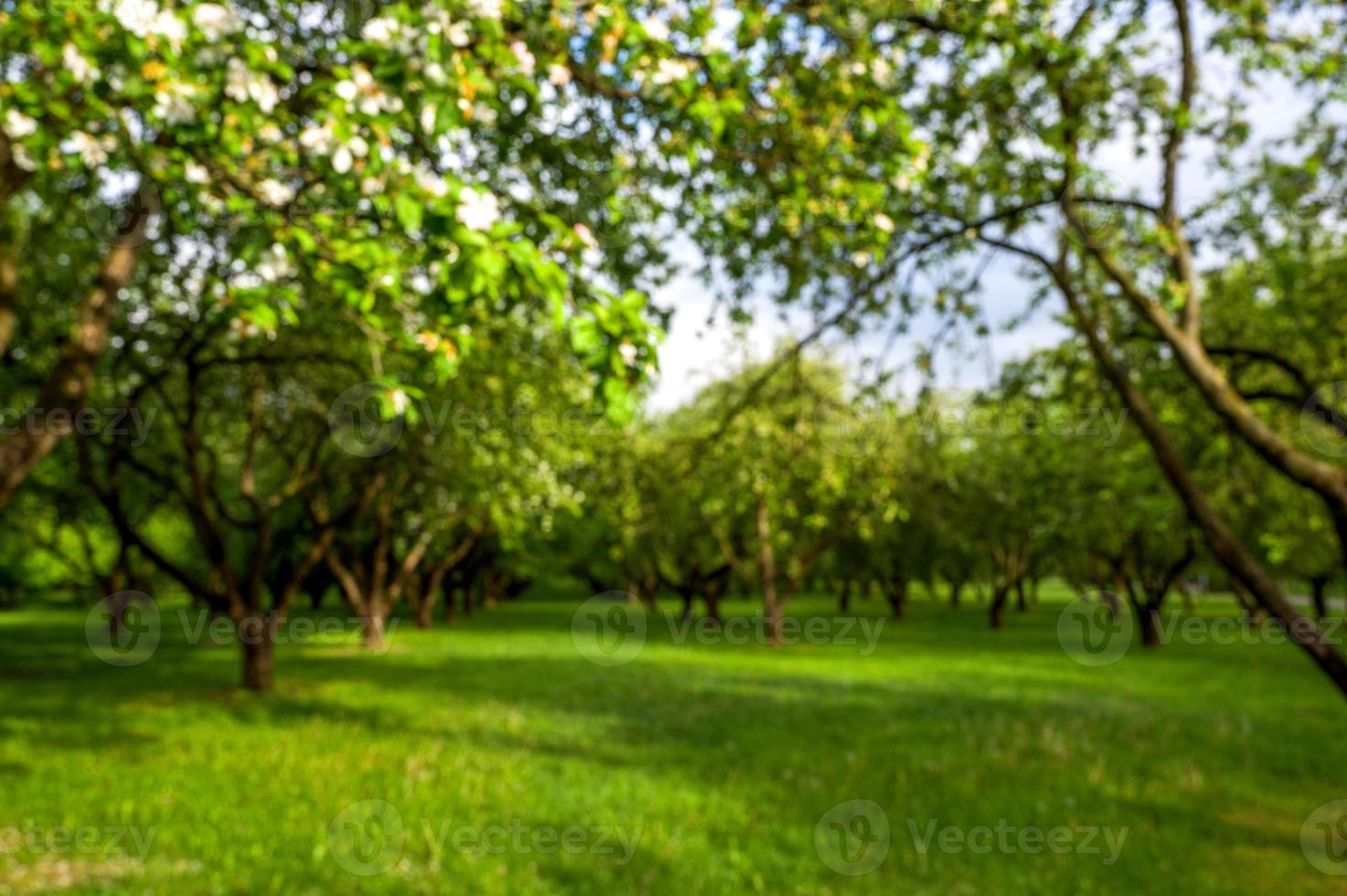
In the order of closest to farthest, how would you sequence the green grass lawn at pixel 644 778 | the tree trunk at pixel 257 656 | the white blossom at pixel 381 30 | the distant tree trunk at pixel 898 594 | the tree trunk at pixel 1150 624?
1. the white blossom at pixel 381 30
2. the green grass lawn at pixel 644 778
3. the tree trunk at pixel 257 656
4. the tree trunk at pixel 1150 624
5. the distant tree trunk at pixel 898 594

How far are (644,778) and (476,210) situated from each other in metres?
8.60

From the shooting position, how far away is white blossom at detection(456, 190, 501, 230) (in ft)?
12.3

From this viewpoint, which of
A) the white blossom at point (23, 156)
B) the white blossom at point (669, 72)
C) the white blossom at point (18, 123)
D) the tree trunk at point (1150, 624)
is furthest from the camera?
the tree trunk at point (1150, 624)

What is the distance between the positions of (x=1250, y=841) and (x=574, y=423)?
14898mm

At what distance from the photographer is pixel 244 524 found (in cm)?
1697

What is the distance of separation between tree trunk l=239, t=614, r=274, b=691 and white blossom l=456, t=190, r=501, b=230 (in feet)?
54.1

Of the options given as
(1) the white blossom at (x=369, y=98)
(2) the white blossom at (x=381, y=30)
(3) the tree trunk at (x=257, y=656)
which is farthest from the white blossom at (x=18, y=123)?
(3) the tree trunk at (x=257, y=656)

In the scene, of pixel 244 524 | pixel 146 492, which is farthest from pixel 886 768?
pixel 146 492

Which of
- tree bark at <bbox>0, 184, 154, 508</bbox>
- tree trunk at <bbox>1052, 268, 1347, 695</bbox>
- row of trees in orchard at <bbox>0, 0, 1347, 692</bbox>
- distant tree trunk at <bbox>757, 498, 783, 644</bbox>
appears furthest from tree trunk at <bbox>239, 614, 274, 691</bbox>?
distant tree trunk at <bbox>757, 498, 783, 644</bbox>

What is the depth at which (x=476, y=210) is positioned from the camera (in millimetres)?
3762

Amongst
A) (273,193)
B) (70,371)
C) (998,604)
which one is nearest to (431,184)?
(273,193)

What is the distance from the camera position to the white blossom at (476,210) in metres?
3.73

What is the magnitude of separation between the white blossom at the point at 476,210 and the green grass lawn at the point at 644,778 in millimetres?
5349

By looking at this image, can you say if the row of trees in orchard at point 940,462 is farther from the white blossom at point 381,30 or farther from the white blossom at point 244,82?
the white blossom at point 244,82
